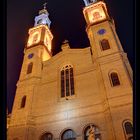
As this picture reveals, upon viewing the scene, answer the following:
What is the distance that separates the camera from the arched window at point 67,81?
59.0ft

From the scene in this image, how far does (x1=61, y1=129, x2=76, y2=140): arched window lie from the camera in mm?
15005

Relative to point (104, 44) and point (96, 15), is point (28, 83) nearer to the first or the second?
point (104, 44)

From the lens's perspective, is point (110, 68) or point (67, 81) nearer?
point (110, 68)

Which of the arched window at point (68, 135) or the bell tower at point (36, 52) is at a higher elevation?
the bell tower at point (36, 52)

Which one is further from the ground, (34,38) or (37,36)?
(37,36)

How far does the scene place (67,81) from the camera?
19.0 meters

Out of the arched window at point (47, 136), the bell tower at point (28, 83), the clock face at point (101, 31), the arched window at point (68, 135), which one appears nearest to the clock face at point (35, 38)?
the bell tower at point (28, 83)

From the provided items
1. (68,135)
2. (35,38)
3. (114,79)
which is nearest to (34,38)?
(35,38)

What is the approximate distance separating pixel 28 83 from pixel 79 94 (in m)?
6.34

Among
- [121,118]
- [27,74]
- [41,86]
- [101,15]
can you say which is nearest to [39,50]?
[27,74]

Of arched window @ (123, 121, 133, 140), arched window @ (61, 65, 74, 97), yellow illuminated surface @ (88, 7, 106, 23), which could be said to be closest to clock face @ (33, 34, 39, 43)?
yellow illuminated surface @ (88, 7, 106, 23)

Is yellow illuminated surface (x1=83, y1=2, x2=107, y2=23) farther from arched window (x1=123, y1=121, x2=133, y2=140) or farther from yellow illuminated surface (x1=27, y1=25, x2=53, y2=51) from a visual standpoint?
arched window (x1=123, y1=121, x2=133, y2=140)

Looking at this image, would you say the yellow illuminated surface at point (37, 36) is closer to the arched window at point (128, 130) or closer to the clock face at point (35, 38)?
the clock face at point (35, 38)
